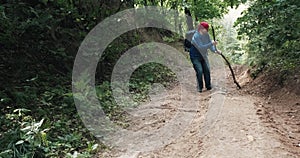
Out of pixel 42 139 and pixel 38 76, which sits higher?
pixel 38 76

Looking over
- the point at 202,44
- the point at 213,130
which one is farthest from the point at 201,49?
the point at 213,130

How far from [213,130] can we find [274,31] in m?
4.24

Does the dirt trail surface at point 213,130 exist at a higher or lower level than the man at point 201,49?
lower

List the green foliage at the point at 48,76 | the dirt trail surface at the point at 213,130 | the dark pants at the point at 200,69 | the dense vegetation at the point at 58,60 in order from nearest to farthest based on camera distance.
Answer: the dirt trail surface at the point at 213,130
the green foliage at the point at 48,76
the dense vegetation at the point at 58,60
the dark pants at the point at 200,69

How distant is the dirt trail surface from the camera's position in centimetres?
409

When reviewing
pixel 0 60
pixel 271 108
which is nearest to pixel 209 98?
pixel 271 108

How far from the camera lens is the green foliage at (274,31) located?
23.3 feet

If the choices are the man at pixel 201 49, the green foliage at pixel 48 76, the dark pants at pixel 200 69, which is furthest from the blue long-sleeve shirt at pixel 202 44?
the green foliage at pixel 48 76

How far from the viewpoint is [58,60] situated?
7.94 m

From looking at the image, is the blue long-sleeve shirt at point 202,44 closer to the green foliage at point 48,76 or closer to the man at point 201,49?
the man at point 201,49

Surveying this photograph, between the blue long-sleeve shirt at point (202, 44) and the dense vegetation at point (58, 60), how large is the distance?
0.96m

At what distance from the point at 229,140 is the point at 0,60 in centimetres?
579

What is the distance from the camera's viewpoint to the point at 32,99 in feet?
19.5

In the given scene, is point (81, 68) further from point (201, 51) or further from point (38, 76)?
point (201, 51)
